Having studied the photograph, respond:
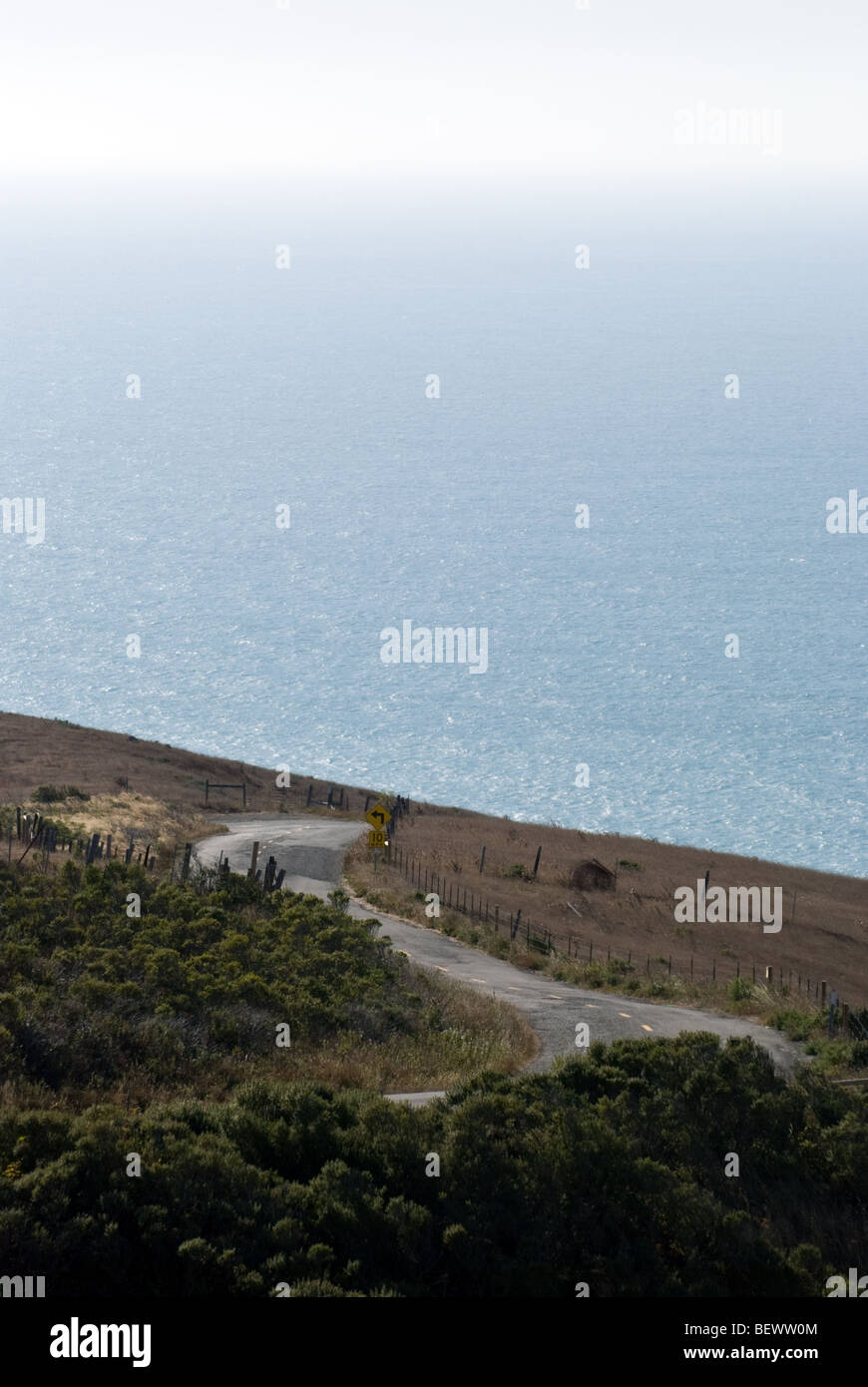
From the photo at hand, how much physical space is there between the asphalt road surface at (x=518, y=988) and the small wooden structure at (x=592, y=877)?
8534 millimetres

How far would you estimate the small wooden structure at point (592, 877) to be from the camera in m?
46.6

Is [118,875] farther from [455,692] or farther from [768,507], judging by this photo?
[768,507]

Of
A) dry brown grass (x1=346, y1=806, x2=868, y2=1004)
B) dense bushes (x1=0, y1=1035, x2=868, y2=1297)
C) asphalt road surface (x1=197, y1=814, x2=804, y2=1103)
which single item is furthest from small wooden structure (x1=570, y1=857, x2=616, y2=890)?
dense bushes (x1=0, y1=1035, x2=868, y2=1297)

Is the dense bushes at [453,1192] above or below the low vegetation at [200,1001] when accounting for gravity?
below

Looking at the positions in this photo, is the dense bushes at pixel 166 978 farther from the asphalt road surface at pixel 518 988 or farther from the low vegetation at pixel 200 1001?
the asphalt road surface at pixel 518 988

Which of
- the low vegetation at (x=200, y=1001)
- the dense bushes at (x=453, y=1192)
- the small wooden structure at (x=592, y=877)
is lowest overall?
the dense bushes at (x=453, y=1192)

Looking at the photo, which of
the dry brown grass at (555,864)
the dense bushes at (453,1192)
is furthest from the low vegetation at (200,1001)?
the dry brown grass at (555,864)

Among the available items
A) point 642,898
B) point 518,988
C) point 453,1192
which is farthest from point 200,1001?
point 642,898

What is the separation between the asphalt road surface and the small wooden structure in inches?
336

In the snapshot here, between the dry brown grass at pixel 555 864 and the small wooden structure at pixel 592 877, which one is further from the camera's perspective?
the small wooden structure at pixel 592 877

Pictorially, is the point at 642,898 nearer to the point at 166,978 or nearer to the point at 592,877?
the point at 592,877

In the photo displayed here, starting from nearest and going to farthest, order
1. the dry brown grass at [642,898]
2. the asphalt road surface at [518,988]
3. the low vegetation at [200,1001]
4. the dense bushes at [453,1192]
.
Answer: the dense bushes at [453,1192]
the low vegetation at [200,1001]
the asphalt road surface at [518,988]
the dry brown grass at [642,898]

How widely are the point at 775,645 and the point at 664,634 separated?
11468mm
